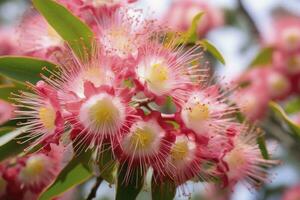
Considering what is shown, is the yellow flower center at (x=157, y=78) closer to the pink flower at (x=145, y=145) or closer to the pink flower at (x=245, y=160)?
the pink flower at (x=145, y=145)

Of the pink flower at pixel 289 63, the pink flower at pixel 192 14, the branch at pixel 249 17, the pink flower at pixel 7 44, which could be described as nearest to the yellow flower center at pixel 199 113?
the pink flower at pixel 289 63

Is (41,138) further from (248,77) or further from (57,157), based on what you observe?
(248,77)

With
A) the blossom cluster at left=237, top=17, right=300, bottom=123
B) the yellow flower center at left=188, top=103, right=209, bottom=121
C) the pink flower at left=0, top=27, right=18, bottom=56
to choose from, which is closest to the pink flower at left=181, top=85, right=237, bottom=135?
the yellow flower center at left=188, top=103, right=209, bottom=121

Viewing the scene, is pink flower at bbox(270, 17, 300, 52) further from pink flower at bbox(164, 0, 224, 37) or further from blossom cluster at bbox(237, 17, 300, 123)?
pink flower at bbox(164, 0, 224, 37)

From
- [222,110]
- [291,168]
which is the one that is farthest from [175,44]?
[291,168]

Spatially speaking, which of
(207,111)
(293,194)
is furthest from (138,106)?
(293,194)

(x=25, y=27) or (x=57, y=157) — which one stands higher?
(x=25, y=27)
